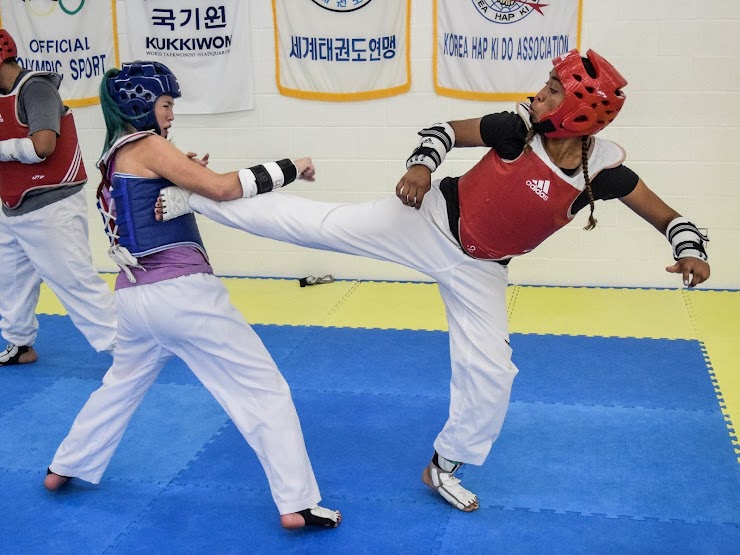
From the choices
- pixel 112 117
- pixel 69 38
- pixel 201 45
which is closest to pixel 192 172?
pixel 112 117

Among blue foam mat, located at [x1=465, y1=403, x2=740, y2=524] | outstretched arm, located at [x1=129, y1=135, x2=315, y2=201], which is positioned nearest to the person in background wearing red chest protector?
outstretched arm, located at [x1=129, y1=135, x2=315, y2=201]

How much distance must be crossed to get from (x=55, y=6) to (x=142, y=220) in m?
4.45

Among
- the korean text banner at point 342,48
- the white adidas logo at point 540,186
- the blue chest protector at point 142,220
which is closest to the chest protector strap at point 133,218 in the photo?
the blue chest protector at point 142,220

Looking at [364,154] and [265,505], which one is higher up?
[364,154]

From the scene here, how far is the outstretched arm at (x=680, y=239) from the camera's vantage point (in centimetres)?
289

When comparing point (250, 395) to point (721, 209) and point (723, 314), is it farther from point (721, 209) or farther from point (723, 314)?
point (721, 209)

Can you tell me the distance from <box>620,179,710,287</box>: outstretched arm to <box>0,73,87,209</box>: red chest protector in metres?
3.06

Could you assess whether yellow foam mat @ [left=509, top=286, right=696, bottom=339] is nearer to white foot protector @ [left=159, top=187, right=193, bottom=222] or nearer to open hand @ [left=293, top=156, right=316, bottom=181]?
open hand @ [left=293, top=156, right=316, bottom=181]

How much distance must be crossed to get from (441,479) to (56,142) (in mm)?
2730

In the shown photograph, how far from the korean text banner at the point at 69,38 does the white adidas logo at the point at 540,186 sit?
15.6ft

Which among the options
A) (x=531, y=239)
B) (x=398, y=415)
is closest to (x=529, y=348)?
(x=398, y=415)

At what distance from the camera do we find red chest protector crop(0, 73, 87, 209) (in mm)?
4535

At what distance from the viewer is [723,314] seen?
5805 millimetres

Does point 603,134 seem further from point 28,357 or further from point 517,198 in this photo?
point 28,357
